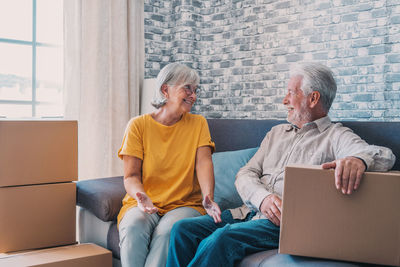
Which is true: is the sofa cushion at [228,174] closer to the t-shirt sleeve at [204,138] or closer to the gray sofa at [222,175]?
the gray sofa at [222,175]

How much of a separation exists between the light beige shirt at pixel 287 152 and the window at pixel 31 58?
205 cm

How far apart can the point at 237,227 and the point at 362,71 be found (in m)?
1.90

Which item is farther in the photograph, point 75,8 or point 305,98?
point 75,8

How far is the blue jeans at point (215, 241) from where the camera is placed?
5.19 feet

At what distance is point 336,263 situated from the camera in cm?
141

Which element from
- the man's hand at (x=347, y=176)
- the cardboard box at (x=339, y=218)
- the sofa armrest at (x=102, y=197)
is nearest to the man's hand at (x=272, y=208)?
the cardboard box at (x=339, y=218)

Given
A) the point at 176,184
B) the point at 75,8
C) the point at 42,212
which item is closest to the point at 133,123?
the point at 176,184

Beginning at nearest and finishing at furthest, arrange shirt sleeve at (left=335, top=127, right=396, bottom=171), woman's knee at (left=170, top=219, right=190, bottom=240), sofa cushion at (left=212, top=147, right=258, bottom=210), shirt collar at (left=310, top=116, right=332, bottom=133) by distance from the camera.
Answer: shirt sleeve at (left=335, top=127, right=396, bottom=171) < woman's knee at (left=170, top=219, right=190, bottom=240) < shirt collar at (left=310, top=116, right=332, bottom=133) < sofa cushion at (left=212, top=147, right=258, bottom=210)

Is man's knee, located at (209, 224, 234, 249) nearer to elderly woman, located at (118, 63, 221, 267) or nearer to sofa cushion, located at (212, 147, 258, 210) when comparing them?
elderly woman, located at (118, 63, 221, 267)

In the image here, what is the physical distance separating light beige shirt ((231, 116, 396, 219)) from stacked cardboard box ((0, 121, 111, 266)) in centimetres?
92

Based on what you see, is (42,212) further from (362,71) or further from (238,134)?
(362,71)

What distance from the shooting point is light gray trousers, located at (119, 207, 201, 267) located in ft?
5.78

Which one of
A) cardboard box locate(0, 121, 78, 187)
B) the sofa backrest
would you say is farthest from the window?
the sofa backrest

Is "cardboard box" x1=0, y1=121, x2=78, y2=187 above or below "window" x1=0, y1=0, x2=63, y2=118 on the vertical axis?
below
